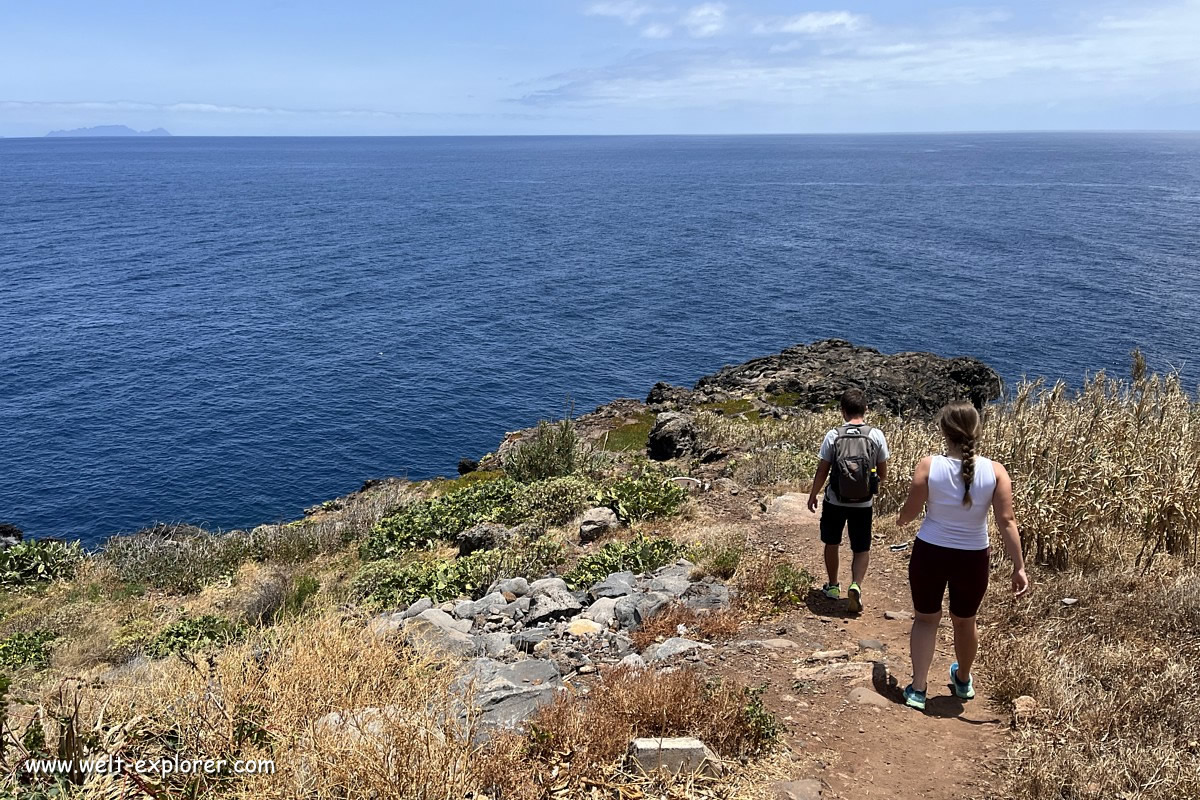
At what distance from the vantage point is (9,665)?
34.1ft

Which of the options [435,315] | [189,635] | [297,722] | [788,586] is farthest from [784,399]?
[297,722]

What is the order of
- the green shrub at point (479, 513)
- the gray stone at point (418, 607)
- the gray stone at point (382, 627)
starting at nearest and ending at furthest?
the gray stone at point (382, 627), the gray stone at point (418, 607), the green shrub at point (479, 513)

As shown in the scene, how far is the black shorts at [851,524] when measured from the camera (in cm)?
804

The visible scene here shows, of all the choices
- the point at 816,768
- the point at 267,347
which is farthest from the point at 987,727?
the point at 267,347

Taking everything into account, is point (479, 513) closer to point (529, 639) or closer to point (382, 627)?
point (529, 639)

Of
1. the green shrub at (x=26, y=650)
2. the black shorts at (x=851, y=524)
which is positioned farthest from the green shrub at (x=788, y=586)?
the green shrub at (x=26, y=650)

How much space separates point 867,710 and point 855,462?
265 cm

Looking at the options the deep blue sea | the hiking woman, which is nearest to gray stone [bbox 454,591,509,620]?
the hiking woman

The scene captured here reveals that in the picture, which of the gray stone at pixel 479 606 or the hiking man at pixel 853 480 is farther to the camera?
the gray stone at pixel 479 606

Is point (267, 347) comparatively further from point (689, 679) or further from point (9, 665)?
point (689, 679)

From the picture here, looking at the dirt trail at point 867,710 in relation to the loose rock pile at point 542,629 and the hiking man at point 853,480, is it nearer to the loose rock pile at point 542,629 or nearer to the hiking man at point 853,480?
the hiking man at point 853,480

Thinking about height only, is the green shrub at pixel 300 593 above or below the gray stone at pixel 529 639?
below

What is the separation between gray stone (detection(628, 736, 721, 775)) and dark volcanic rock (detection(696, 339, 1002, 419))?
31.4m

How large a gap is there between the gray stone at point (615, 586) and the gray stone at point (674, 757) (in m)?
4.18
